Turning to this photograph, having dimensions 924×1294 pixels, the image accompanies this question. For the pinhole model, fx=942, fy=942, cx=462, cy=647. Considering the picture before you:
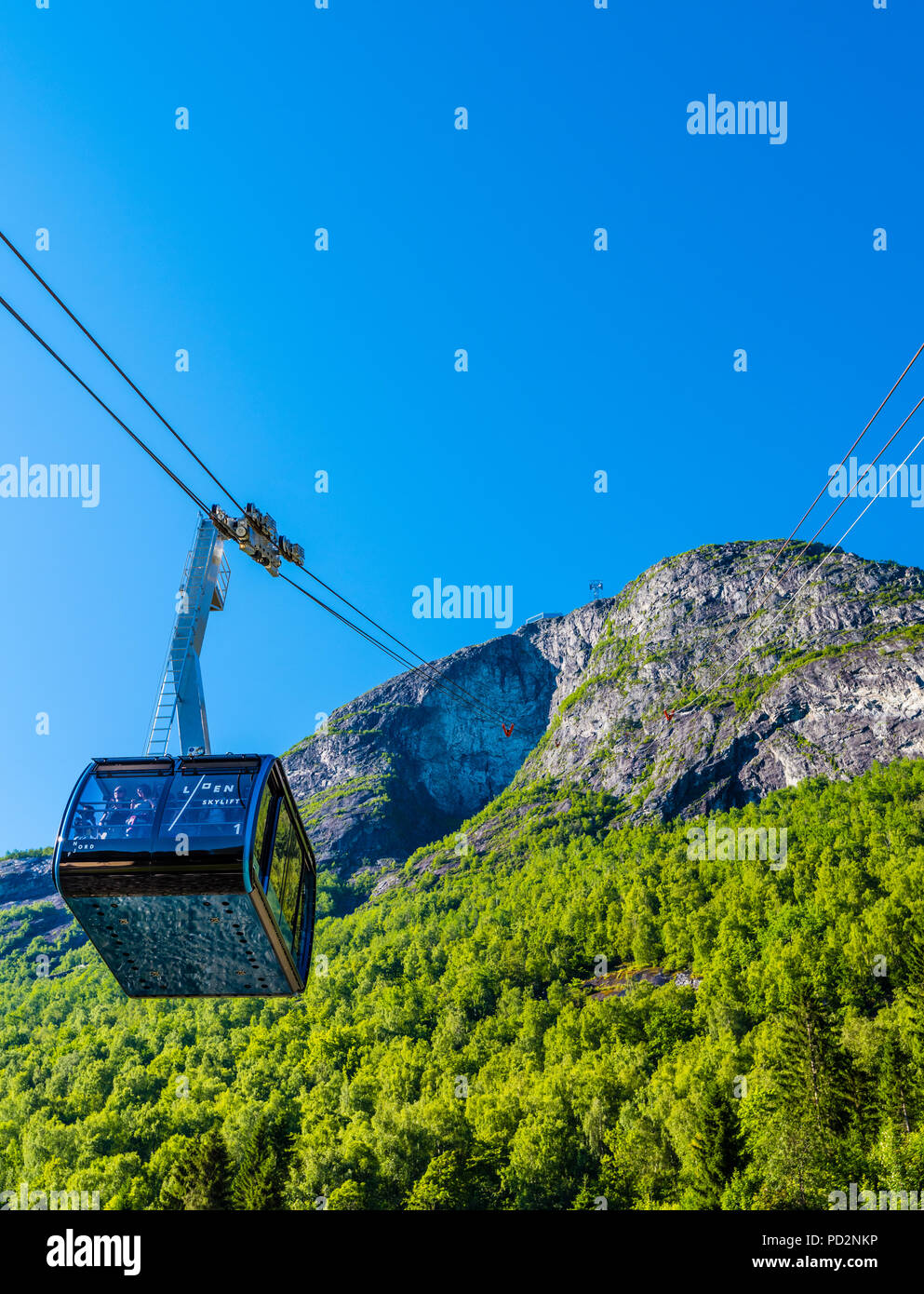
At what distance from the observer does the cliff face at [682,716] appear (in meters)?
122

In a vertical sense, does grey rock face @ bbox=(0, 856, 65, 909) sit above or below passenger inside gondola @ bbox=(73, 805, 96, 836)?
below

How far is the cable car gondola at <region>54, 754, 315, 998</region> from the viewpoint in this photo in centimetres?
1636

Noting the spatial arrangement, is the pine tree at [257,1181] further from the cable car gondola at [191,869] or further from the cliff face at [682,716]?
the cliff face at [682,716]

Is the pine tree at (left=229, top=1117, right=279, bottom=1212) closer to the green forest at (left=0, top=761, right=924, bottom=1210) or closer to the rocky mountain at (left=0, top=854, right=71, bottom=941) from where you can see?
the green forest at (left=0, top=761, right=924, bottom=1210)

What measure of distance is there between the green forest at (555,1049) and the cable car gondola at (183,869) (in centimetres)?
3617

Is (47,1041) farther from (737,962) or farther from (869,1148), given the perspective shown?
(869,1148)

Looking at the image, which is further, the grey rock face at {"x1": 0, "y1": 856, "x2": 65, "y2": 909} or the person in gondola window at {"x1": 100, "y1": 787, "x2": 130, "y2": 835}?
the grey rock face at {"x1": 0, "y1": 856, "x2": 65, "y2": 909}

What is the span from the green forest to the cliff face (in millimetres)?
8435

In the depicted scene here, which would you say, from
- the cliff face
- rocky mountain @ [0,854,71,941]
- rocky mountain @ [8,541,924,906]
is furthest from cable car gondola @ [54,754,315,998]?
rocky mountain @ [0,854,71,941]

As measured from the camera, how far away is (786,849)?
98.5m

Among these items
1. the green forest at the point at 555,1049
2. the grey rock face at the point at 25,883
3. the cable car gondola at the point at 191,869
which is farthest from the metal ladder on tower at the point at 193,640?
the grey rock face at the point at 25,883

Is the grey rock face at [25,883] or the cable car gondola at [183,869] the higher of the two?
the cable car gondola at [183,869]
